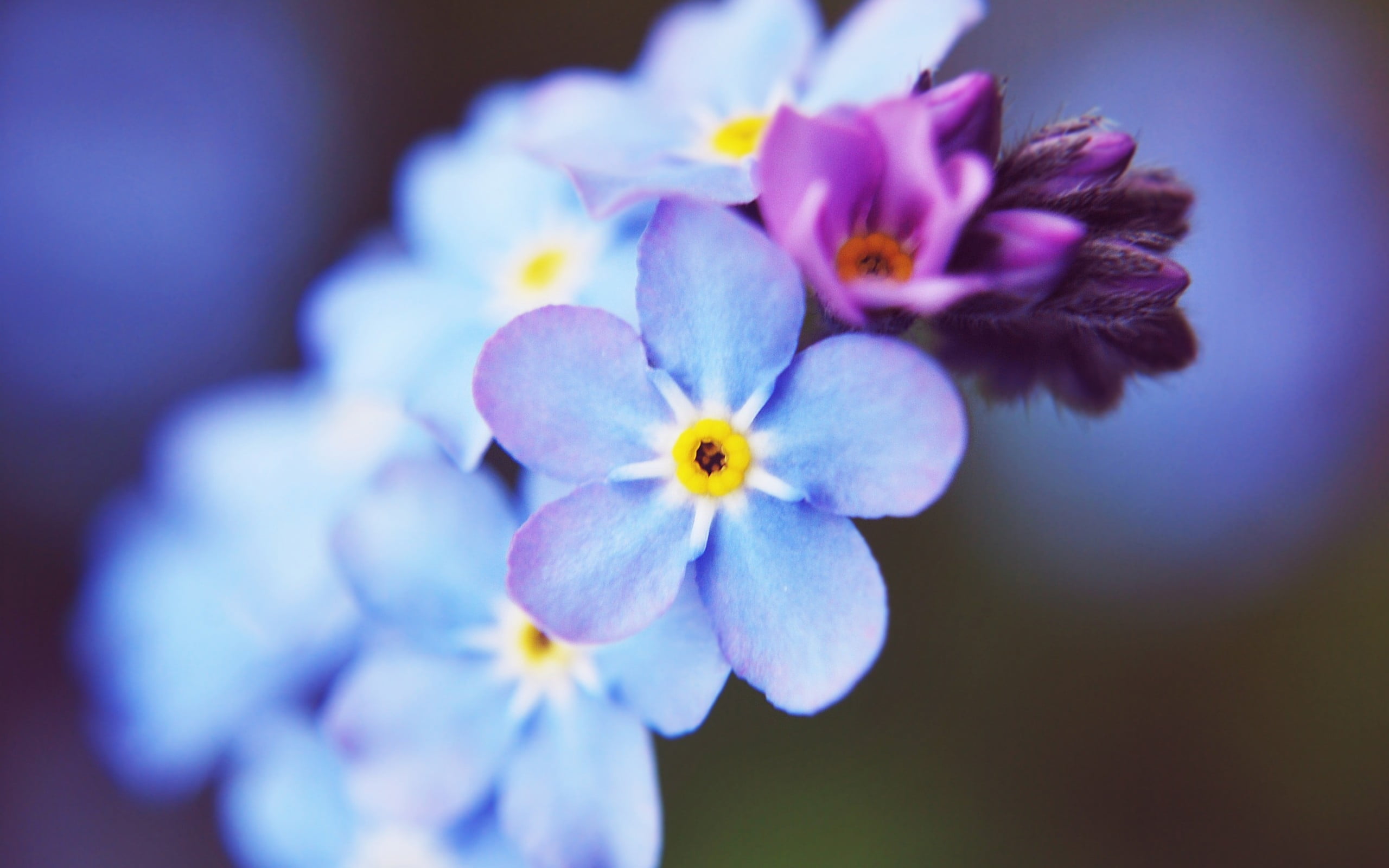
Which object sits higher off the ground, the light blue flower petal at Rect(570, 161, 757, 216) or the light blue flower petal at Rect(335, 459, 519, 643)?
the light blue flower petal at Rect(570, 161, 757, 216)

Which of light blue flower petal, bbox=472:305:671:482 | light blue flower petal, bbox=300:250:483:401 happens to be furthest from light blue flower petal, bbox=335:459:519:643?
light blue flower petal, bbox=472:305:671:482

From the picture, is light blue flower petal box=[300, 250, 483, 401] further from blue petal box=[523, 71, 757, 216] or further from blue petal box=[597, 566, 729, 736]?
blue petal box=[597, 566, 729, 736]

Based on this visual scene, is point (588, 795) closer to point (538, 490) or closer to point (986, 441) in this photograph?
point (538, 490)

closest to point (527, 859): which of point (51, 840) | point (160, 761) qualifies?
point (160, 761)

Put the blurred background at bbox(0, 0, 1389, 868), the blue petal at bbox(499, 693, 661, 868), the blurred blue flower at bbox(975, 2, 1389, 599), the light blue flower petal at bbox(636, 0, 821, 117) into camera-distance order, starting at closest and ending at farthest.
→ 1. the blue petal at bbox(499, 693, 661, 868)
2. the light blue flower petal at bbox(636, 0, 821, 117)
3. the blurred background at bbox(0, 0, 1389, 868)
4. the blurred blue flower at bbox(975, 2, 1389, 599)

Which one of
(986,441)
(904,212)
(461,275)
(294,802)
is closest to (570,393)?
(904,212)

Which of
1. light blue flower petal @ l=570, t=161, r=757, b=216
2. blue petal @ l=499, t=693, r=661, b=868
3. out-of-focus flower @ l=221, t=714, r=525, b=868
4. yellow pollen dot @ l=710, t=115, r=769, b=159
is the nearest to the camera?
light blue flower petal @ l=570, t=161, r=757, b=216

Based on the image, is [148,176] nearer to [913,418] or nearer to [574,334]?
[574,334]
